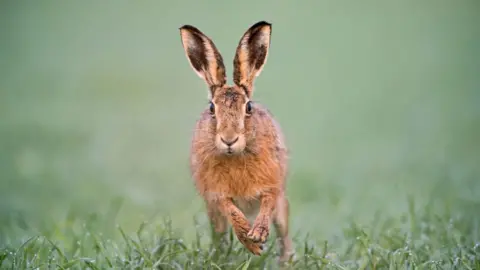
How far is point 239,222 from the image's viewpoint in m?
4.82

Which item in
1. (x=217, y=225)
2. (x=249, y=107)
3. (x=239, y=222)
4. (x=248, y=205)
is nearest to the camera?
(x=239, y=222)

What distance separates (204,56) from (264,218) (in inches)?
39.5

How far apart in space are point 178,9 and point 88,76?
2578 millimetres

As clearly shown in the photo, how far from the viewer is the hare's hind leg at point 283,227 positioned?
542 centimetres

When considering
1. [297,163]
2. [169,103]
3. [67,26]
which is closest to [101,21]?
[67,26]

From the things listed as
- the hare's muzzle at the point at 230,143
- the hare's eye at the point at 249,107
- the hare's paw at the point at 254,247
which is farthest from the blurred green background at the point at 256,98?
the hare's muzzle at the point at 230,143

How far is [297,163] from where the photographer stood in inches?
336

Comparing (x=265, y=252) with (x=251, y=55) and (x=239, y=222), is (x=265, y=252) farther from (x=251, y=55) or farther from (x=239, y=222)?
(x=251, y=55)

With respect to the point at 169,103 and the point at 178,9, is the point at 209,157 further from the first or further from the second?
the point at 178,9

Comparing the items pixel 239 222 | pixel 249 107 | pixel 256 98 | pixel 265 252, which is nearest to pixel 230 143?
pixel 249 107

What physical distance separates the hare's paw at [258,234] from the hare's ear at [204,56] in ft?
2.90

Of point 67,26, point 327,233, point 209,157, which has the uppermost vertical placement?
point 67,26

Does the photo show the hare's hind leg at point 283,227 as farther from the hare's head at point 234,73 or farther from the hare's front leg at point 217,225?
the hare's head at point 234,73

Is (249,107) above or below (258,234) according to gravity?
above
